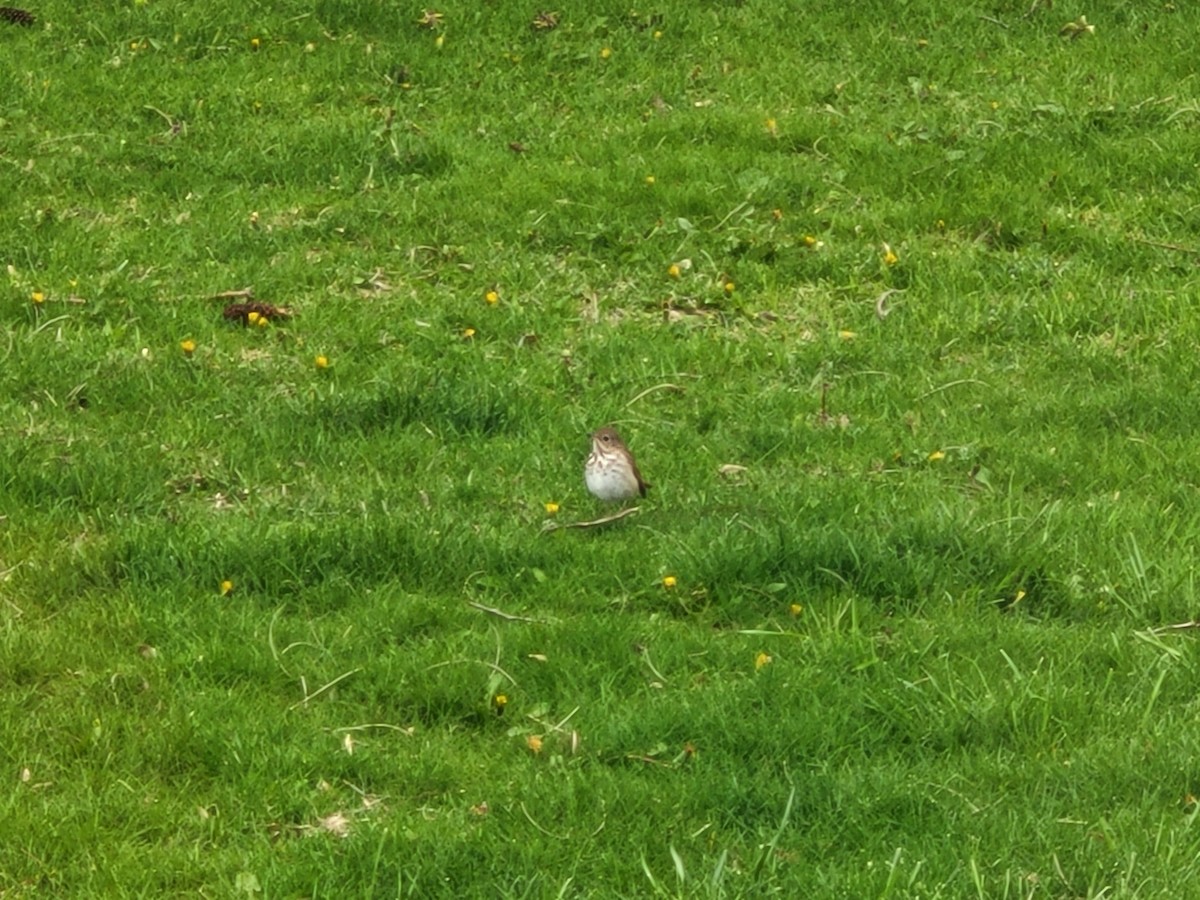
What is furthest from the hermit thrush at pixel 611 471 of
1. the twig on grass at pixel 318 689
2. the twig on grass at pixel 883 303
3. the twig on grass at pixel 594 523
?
the twig on grass at pixel 883 303

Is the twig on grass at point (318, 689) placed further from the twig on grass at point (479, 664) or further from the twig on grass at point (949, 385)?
the twig on grass at point (949, 385)

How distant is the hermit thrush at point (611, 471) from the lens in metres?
7.50

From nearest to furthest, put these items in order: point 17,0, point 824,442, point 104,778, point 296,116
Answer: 1. point 104,778
2. point 824,442
3. point 296,116
4. point 17,0

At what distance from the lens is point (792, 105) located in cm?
1271

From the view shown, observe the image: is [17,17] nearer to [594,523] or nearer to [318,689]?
[594,523]

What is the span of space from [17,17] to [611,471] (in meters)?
8.42

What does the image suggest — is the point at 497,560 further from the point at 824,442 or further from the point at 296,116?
the point at 296,116

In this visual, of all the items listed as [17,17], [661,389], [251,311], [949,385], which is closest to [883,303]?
[949,385]

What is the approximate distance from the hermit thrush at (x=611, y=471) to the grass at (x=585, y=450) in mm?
138

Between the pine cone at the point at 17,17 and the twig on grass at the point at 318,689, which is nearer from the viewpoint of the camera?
the twig on grass at the point at 318,689

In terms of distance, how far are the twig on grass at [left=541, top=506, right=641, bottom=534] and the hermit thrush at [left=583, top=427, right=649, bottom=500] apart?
0.19ft

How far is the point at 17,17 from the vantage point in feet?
45.6

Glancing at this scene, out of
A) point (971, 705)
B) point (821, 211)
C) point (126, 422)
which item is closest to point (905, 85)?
point (821, 211)

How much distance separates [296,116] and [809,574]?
22.6 ft
